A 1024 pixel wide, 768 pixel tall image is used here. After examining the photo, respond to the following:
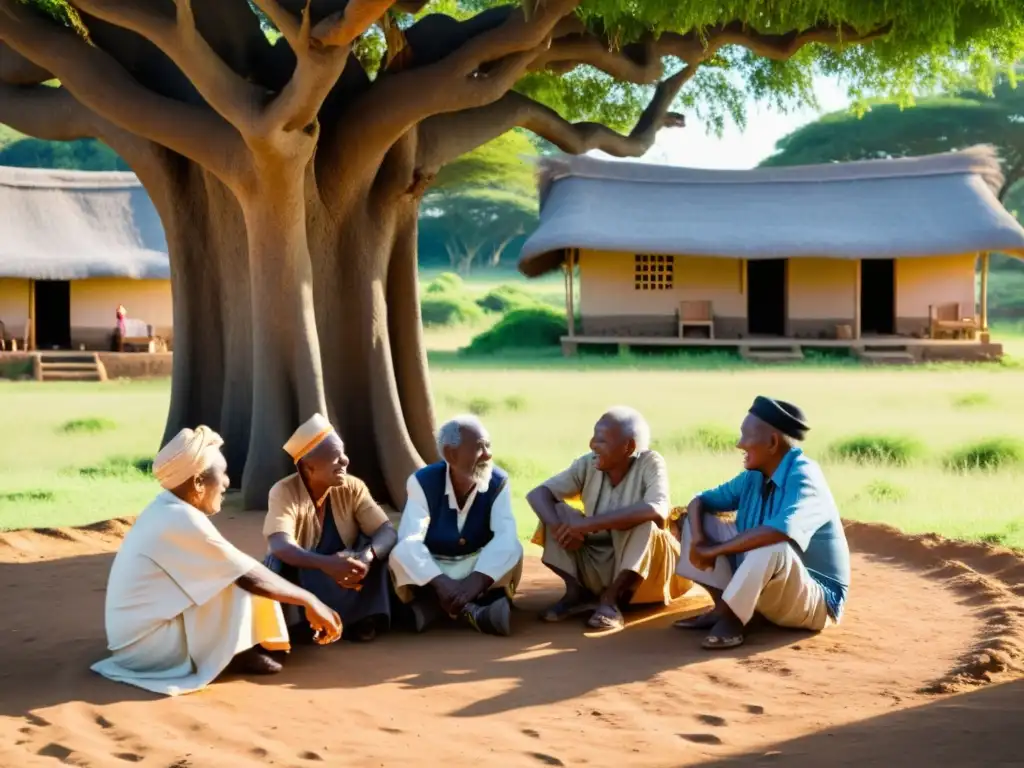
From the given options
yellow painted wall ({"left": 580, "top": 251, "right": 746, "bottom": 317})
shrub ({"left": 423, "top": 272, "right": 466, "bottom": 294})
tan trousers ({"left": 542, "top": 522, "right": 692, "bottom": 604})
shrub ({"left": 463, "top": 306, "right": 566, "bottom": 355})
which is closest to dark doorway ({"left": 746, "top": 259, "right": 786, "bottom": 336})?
yellow painted wall ({"left": 580, "top": 251, "right": 746, "bottom": 317})

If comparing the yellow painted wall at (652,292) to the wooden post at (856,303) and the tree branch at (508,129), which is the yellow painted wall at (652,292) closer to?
the wooden post at (856,303)

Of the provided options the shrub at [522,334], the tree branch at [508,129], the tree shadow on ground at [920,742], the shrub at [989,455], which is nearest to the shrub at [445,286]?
the shrub at [522,334]

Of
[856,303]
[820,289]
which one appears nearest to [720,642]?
[856,303]

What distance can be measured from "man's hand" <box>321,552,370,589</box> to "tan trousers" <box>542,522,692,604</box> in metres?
1.09

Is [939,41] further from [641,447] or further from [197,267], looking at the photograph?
[197,267]

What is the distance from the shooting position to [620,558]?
257 inches

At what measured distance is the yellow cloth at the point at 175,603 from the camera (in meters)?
5.21

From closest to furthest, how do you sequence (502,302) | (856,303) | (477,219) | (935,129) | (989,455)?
(989,455), (856,303), (935,129), (502,302), (477,219)

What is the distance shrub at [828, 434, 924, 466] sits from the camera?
12.4m

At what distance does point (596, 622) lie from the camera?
6.33 metres

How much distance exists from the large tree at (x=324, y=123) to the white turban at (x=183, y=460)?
3415 mm

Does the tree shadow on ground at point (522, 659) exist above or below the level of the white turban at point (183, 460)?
below

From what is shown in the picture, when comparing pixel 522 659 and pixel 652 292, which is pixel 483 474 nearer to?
pixel 522 659

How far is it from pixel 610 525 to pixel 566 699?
1.32 metres
